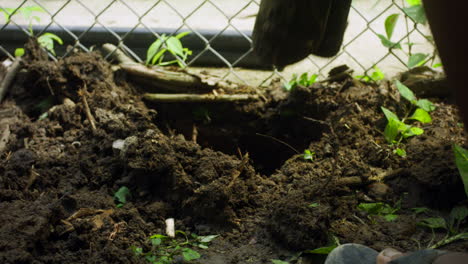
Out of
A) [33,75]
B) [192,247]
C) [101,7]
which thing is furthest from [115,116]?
[101,7]

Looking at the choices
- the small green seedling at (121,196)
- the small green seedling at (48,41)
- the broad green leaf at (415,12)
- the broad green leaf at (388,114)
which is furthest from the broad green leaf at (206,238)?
the small green seedling at (48,41)

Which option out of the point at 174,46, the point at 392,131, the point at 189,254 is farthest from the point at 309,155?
the point at 174,46

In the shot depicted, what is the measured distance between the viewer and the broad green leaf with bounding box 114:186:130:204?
2.04 meters

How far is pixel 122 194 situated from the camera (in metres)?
2.05

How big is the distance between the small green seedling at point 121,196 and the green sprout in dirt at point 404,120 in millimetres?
1149

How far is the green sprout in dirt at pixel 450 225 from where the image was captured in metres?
1.76

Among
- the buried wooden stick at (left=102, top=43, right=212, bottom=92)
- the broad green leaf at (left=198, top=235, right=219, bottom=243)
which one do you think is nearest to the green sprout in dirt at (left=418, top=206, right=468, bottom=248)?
the broad green leaf at (left=198, top=235, right=219, bottom=243)

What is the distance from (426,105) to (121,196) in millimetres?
1462

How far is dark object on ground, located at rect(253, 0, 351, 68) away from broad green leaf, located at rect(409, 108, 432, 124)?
3.62 ft

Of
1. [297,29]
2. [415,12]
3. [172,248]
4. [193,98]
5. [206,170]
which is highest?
[415,12]

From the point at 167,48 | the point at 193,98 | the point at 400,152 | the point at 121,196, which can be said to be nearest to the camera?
the point at 121,196

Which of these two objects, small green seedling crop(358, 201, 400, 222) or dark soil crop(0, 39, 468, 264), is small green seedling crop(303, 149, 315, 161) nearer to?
dark soil crop(0, 39, 468, 264)

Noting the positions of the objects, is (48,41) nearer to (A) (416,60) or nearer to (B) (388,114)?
(B) (388,114)

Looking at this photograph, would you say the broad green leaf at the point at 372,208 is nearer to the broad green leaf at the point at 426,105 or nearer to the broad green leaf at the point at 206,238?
the broad green leaf at the point at 206,238
